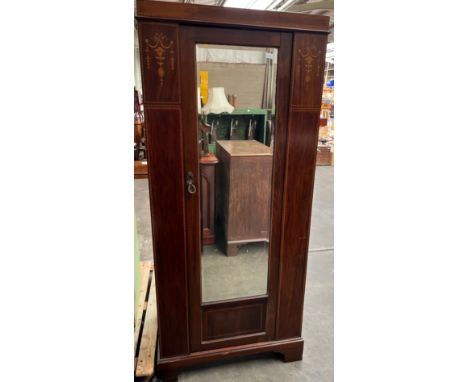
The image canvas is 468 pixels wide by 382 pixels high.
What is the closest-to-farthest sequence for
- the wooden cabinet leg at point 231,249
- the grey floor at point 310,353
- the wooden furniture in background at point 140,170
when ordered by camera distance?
1. the wooden cabinet leg at point 231,249
2. the grey floor at point 310,353
3. the wooden furniture in background at point 140,170

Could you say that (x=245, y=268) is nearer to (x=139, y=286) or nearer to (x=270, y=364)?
(x=270, y=364)

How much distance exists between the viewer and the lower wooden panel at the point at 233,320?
1521 mm

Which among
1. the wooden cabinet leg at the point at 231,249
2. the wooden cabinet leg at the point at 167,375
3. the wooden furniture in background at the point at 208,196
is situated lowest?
the wooden cabinet leg at the point at 167,375

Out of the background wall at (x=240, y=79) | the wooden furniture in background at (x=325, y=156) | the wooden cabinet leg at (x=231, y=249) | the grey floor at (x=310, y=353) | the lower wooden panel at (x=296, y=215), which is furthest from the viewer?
the wooden furniture in background at (x=325, y=156)

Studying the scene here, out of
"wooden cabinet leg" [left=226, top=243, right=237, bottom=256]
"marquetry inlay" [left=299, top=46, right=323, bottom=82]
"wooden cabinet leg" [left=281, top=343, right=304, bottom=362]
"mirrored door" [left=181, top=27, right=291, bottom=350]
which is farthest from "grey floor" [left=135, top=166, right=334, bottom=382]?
"marquetry inlay" [left=299, top=46, right=323, bottom=82]

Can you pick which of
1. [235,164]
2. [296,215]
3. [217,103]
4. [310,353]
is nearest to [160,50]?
[217,103]

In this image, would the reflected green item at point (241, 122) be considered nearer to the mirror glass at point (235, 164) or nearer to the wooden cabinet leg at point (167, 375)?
the mirror glass at point (235, 164)

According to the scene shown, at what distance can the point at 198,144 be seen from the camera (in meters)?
1.26

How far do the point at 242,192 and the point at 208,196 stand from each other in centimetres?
17

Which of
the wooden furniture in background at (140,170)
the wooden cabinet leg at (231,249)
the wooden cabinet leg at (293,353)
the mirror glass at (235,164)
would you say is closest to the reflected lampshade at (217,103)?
the mirror glass at (235,164)

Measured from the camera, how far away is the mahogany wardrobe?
3.74 ft

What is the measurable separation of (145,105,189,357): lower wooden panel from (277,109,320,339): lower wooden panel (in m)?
0.48

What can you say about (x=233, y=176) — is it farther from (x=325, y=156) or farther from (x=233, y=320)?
(x=325, y=156)

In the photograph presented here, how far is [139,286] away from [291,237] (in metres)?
1.14
